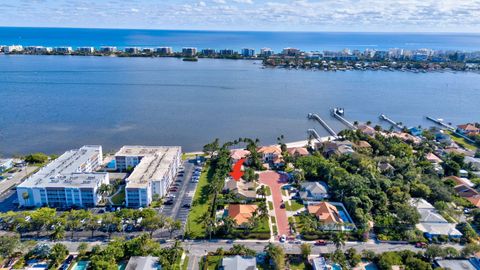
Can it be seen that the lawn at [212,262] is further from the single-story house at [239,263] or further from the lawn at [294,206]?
the lawn at [294,206]

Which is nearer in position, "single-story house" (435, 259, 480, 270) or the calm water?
"single-story house" (435, 259, 480, 270)

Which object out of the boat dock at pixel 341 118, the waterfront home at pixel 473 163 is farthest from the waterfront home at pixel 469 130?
the boat dock at pixel 341 118

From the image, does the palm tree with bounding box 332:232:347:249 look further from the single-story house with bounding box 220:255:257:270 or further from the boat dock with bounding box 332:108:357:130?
the boat dock with bounding box 332:108:357:130

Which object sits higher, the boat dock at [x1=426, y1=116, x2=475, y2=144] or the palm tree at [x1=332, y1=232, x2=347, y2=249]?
the boat dock at [x1=426, y1=116, x2=475, y2=144]

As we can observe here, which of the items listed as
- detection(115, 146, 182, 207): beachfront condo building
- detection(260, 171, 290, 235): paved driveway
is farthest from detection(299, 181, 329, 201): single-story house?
detection(115, 146, 182, 207): beachfront condo building

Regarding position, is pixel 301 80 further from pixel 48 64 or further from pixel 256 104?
pixel 48 64
